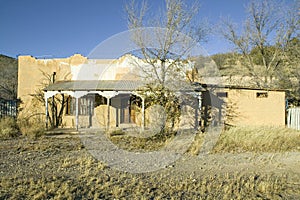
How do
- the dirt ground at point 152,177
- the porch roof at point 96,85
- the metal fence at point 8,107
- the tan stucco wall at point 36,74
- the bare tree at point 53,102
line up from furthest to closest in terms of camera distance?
1. the metal fence at point 8,107
2. the tan stucco wall at point 36,74
3. the bare tree at point 53,102
4. the porch roof at point 96,85
5. the dirt ground at point 152,177

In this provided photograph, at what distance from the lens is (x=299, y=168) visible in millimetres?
6922

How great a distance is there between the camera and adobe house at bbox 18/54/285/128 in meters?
14.3

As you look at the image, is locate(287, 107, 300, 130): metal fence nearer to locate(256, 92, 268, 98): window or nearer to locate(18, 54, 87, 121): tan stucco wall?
locate(256, 92, 268, 98): window

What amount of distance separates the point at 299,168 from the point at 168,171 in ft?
11.8

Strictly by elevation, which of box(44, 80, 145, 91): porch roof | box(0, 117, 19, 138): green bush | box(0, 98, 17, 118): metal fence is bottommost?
box(0, 117, 19, 138): green bush

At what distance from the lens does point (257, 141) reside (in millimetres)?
10250

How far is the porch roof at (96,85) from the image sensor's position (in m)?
13.6

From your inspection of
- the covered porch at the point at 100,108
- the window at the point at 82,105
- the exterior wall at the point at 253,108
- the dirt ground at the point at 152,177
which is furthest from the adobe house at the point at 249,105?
the window at the point at 82,105

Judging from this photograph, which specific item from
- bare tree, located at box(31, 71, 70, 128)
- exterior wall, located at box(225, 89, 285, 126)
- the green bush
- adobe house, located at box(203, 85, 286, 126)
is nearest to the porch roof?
bare tree, located at box(31, 71, 70, 128)

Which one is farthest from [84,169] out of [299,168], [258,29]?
[258,29]

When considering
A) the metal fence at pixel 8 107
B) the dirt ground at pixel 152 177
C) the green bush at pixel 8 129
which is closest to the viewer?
the dirt ground at pixel 152 177

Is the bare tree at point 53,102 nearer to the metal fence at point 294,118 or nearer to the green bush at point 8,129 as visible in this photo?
the green bush at point 8,129

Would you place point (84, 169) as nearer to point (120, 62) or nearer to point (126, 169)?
point (126, 169)

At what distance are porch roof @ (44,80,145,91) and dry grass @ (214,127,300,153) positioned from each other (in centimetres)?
503
